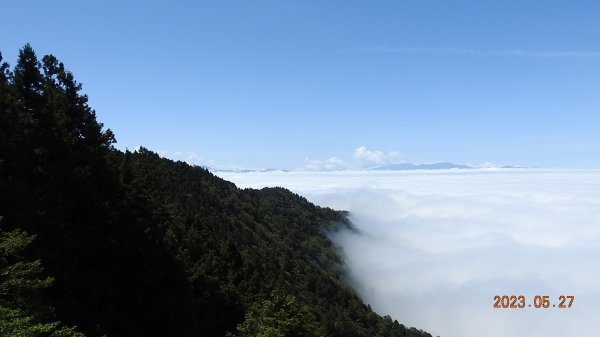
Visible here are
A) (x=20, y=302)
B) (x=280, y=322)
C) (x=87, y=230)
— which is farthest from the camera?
(x=87, y=230)

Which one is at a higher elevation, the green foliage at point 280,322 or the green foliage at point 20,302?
the green foliage at point 20,302

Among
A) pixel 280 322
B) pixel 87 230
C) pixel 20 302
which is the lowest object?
pixel 280 322

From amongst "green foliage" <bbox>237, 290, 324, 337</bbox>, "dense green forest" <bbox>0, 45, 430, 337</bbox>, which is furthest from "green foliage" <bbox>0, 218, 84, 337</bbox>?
"green foliage" <bbox>237, 290, 324, 337</bbox>

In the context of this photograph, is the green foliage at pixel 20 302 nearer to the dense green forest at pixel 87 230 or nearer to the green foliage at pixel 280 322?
the dense green forest at pixel 87 230

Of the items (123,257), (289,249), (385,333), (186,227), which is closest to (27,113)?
(123,257)

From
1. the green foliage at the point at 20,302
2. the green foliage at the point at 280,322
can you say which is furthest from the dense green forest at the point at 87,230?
the green foliage at the point at 20,302

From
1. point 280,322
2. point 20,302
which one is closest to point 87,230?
point 20,302

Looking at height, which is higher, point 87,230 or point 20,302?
point 87,230

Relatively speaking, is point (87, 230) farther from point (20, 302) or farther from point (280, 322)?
point (280, 322)

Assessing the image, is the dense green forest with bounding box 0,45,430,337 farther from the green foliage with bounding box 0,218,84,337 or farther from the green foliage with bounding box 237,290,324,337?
the green foliage with bounding box 0,218,84,337

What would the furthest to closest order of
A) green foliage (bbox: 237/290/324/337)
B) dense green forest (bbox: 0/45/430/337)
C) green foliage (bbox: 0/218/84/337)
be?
1. dense green forest (bbox: 0/45/430/337)
2. green foliage (bbox: 237/290/324/337)
3. green foliage (bbox: 0/218/84/337)

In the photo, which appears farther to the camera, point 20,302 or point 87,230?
point 87,230

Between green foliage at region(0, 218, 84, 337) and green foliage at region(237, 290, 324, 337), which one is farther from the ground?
green foliage at region(0, 218, 84, 337)

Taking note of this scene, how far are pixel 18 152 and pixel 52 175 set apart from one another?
2371 mm
